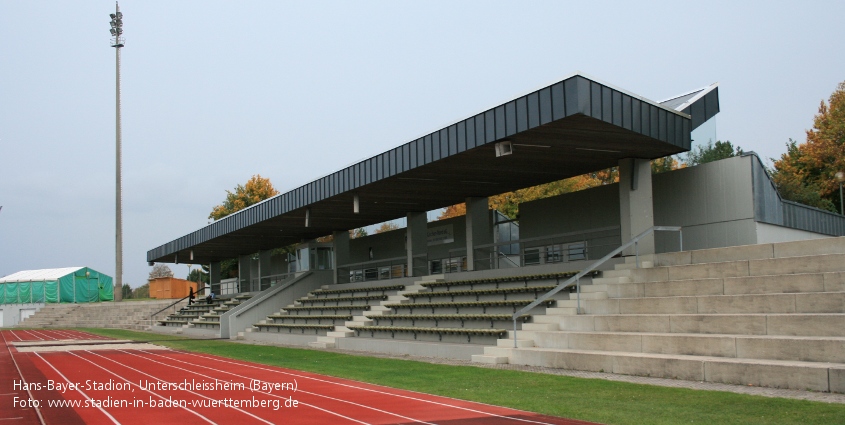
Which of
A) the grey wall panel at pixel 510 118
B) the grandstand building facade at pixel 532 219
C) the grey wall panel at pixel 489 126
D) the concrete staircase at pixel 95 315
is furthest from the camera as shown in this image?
the concrete staircase at pixel 95 315

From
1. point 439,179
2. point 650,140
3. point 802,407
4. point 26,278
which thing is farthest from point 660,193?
point 26,278

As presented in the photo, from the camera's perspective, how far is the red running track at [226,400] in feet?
31.7

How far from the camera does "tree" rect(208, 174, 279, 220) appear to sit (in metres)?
66.8

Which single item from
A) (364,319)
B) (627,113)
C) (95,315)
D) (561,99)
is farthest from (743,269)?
(95,315)

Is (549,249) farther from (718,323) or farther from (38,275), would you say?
(38,275)

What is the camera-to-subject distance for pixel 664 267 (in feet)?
54.2

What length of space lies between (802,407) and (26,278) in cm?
6443

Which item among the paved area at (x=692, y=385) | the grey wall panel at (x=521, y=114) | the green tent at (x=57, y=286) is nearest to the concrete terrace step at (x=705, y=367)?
the paved area at (x=692, y=385)

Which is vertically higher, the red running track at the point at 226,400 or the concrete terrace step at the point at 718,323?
the concrete terrace step at the point at 718,323

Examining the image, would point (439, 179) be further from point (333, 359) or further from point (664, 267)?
point (664, 267)

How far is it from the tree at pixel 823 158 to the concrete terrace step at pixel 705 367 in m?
27.3

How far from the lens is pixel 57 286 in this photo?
193 ft

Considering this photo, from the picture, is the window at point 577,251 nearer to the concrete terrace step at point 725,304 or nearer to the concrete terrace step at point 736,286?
the concrete terrace step at point 736,286

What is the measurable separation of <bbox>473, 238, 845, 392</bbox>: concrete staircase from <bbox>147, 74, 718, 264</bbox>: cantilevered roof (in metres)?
3.10
